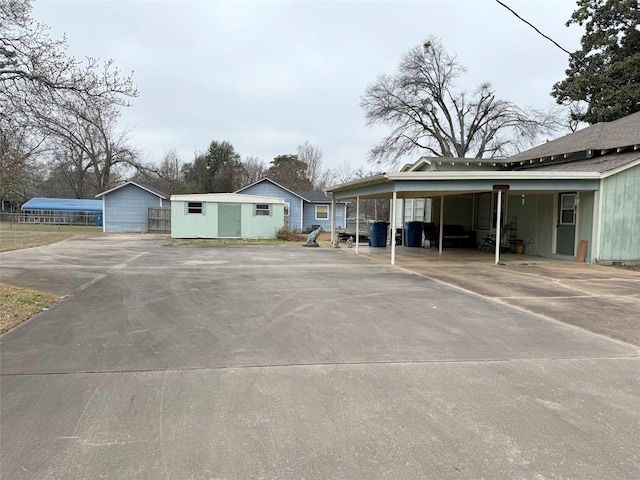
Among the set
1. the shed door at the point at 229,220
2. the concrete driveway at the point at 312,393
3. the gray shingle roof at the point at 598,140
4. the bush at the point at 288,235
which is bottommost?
the concrete driveway at the point at 312,393

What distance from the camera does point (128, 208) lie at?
1278 inches

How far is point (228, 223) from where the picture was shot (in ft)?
82.7

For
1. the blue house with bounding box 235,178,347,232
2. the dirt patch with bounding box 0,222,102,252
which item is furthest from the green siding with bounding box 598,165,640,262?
the blue house with bounding box 235,178,347,232

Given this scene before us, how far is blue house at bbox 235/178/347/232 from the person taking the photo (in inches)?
1313

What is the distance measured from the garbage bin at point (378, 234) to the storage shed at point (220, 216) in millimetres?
7144

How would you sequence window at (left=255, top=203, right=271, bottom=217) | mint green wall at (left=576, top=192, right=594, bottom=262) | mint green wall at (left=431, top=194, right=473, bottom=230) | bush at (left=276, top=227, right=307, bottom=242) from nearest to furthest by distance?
mint green wall at (left=576, top=192, right=594, bottom=262) → mint green wall at (left=431, top=194, right=473, bottom=230) → bush at (left=276, top=227, right=307, bottom=242) → window at (left=255, top=203, right=271, bottom=217)

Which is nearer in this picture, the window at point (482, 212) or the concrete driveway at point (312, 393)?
the concrete driveway at point (312, 393)

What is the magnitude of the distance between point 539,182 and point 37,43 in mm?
13022

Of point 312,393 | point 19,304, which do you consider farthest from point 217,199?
point 312,393

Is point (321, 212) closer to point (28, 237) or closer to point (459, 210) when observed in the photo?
point (459, 210)

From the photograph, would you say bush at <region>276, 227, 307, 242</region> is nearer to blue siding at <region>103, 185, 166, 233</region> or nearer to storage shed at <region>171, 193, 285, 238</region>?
storage shed at <region>171, 193, 285, 238</region>

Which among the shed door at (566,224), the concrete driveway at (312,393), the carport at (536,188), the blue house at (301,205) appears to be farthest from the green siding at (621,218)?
the blue house at (301,205)

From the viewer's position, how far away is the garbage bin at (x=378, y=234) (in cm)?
2066

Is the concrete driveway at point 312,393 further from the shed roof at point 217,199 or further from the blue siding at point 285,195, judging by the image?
the blue siding at point 285,195
